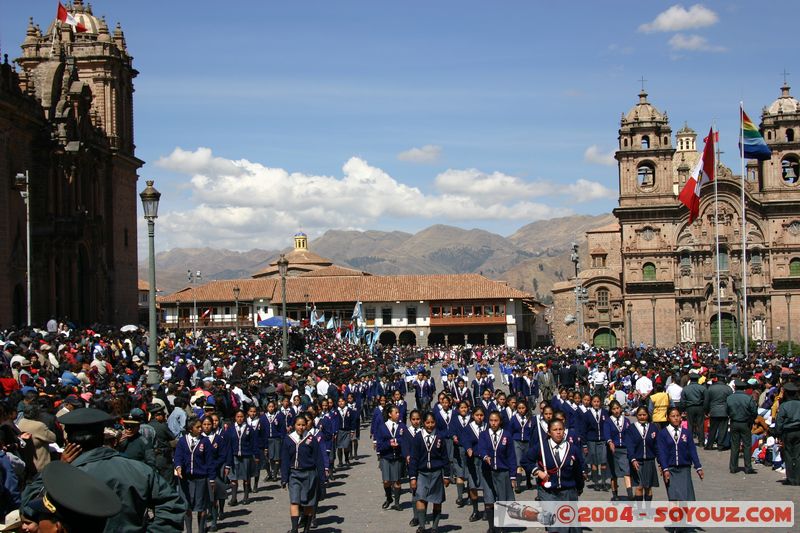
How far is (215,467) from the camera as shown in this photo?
45.1 ft

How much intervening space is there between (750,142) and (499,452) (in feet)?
98.7

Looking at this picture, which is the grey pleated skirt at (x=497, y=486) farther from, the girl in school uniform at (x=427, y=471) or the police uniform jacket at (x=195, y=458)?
the police uniform jacket at (x=195, y=458)

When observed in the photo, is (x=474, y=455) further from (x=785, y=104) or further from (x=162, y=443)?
(x=785, y=104)

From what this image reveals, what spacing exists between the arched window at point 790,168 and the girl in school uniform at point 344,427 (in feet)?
194

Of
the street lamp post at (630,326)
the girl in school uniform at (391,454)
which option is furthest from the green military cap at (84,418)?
the street lamp post at (630,326)

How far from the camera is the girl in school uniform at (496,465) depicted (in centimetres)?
1345

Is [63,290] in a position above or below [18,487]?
above

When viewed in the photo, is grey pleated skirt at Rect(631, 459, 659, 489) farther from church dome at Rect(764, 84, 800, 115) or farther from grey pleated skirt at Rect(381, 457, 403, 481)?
church dome at Rect(764, 84, 800, 115)

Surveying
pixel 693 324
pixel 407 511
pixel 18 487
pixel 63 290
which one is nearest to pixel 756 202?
pixel 693 324

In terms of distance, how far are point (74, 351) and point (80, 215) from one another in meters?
20.5

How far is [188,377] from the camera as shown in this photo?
25031 millimetres

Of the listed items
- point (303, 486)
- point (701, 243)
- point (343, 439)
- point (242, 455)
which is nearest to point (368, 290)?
point (701, 243)

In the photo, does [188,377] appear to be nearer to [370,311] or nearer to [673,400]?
[673,400]

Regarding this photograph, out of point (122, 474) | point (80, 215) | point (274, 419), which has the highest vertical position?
point (80, 215)
